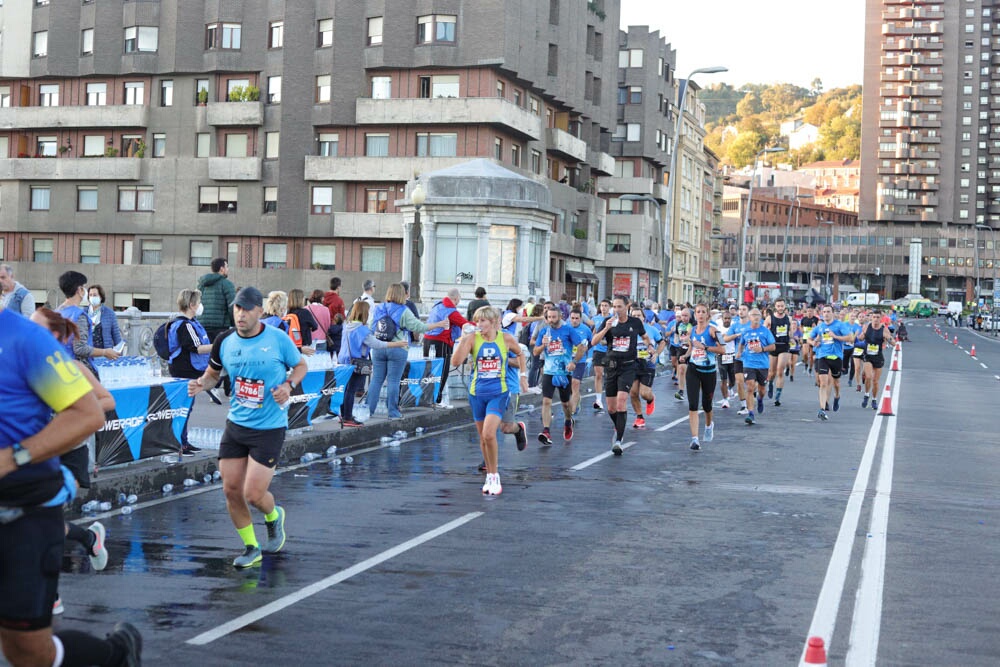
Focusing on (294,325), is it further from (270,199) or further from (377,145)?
(270,199)

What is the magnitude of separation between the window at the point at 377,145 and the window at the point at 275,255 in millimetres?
6227

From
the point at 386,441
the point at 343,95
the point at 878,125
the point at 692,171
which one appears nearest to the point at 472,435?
the point at 386,441

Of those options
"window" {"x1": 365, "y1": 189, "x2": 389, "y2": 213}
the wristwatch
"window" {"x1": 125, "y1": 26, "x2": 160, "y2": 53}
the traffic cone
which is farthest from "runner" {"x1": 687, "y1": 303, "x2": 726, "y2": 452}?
"window" {"x1": 125, "y1": 26, "x2": 160, "y2": 53}

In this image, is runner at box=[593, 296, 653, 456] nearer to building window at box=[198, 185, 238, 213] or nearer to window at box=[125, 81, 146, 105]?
building window at box=[198, 185, 238, 213]

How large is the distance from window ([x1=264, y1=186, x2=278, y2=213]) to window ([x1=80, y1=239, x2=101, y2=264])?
29.6 ft

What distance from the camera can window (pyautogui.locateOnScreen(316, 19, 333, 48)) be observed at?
56.5m

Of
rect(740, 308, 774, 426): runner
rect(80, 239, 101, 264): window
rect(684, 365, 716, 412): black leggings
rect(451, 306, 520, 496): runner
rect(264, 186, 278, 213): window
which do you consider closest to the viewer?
rect(451, 306, 520, 496): runner

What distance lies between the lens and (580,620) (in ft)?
22.3

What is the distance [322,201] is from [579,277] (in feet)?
54.3

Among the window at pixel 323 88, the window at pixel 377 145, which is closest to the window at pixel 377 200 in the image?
the window at pixel 377 145

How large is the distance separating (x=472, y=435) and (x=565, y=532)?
26.1 ft

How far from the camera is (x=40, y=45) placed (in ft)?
199

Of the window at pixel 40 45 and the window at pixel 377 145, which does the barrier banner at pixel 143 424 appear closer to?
the window at pixel 377 145

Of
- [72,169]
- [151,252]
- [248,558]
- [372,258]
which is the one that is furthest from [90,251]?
[248,558]
